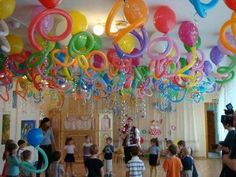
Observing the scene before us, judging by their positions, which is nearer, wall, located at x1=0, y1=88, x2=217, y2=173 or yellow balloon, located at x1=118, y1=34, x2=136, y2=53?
yellow balloon, located at x1=118, y1=34, x2=136, y2=53

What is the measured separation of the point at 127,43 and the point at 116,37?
99cm

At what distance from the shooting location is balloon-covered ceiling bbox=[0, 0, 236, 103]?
10.9 ft

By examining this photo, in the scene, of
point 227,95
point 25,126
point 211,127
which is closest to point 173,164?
point 227,95

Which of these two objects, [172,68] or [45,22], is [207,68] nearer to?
[172,68]

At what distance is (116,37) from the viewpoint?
131 inches

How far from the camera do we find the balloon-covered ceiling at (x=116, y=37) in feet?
10.9

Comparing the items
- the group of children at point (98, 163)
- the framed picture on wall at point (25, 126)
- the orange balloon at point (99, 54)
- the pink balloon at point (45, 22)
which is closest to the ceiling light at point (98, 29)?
the orange balloon at point (99, 54)

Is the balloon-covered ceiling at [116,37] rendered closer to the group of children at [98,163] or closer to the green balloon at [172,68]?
the green balloon at [172,68]

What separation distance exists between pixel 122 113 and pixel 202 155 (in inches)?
134

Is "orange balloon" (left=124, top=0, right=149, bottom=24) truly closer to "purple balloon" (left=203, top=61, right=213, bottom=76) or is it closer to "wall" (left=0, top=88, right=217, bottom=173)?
"purple balloon" (left=203, top=61, right=213, bottom=76)

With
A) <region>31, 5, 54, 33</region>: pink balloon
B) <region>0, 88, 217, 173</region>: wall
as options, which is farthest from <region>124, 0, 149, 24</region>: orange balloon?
<region>0, 88, 217, 173</region>: wall

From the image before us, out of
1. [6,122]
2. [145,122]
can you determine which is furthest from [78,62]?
[145,122]

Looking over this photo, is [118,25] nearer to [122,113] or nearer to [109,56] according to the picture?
[109,56]

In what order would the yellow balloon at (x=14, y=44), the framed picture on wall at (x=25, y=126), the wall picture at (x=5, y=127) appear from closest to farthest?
1. the yellow balloon at (x=14, y=44)
2. the wall picture at (x=5, y=127)
3. the framed picture on wall at (x=25, y=126)
